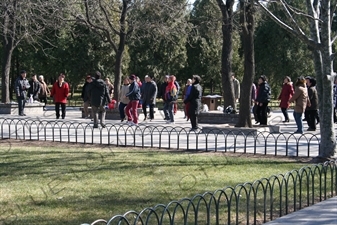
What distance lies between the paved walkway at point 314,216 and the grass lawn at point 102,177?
1682 mm

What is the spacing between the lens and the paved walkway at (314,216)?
738 centimetres

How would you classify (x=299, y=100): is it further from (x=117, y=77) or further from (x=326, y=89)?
(x=117, y=77)

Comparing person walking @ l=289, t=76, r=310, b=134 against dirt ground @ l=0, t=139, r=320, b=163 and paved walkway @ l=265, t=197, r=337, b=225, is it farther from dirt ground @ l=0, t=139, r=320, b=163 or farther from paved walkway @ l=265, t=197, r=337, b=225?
paved walkway @ l=265, t=197, r=337, b=225

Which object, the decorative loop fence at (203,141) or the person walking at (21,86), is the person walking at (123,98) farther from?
the person walking at (21,86)

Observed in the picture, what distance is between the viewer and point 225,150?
13.8m

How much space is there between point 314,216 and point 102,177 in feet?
12.6

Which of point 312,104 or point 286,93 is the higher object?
point 286,93

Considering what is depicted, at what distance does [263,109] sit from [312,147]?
18.7ft

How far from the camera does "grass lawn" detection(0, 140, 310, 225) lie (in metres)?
8.09

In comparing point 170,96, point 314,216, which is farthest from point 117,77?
point 314,216

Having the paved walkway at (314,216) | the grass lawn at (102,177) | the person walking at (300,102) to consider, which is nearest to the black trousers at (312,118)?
the person walking at (300,102)

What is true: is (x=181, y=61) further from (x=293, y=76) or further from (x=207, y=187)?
(x=207, y=187)

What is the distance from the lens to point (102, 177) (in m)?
10.3

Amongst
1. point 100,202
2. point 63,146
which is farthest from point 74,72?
point 100,202
